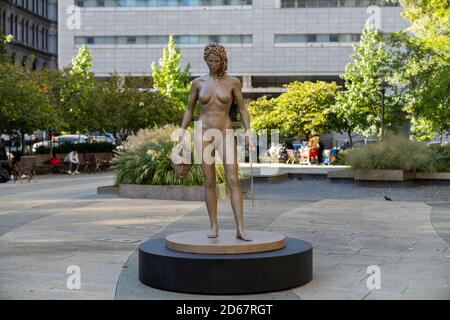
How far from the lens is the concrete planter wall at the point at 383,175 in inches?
829

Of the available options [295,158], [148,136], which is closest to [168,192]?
[148,136]

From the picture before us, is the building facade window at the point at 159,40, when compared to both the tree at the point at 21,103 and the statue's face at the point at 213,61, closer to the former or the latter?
the tree at the point at 21,103

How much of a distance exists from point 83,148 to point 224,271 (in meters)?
30.7

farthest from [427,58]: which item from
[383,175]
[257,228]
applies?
[257,228]

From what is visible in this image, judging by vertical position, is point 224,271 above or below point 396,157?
below

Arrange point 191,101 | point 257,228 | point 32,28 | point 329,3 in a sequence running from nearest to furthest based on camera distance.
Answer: point 191,101, point 257,228, point 329,3, point 32,28

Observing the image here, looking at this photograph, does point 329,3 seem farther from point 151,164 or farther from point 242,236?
point 242,236

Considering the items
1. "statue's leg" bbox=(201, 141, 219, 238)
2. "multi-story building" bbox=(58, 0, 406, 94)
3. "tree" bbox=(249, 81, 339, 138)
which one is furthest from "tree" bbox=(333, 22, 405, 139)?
"statue's leg" bbox=(201, 141, 219, 238)

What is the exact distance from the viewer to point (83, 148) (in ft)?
119

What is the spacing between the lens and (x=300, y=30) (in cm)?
6272

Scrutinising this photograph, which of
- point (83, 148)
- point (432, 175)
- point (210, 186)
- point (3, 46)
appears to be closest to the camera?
point (210, 186)

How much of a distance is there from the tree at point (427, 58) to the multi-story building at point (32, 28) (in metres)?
50.0

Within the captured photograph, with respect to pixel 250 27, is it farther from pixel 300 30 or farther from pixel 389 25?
pixel 389 25
